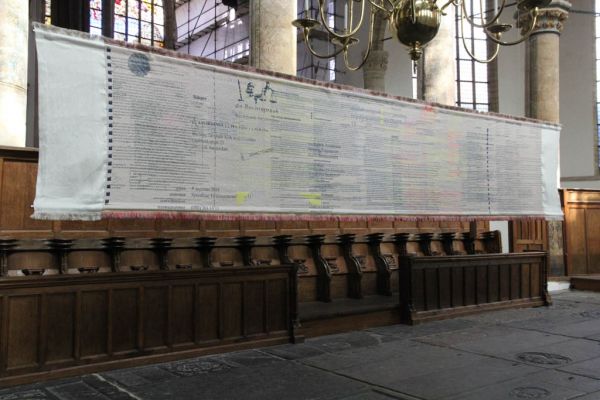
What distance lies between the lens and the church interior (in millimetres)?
4020

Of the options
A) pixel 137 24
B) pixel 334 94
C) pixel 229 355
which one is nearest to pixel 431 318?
pixel 229 355

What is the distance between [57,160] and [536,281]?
6.35 metres

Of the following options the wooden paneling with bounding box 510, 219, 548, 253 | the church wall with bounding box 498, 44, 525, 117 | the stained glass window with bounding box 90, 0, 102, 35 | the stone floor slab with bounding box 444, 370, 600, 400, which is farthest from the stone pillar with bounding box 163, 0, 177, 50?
the stone floor slab with bounding box 444, 370, 600, 400

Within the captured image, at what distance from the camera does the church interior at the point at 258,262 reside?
4020mm

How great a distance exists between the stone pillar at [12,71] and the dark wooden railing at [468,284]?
425 centimetres

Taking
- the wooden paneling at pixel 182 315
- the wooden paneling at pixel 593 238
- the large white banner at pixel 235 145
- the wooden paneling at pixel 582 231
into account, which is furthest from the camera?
the wooden paneling at pixel 593 238

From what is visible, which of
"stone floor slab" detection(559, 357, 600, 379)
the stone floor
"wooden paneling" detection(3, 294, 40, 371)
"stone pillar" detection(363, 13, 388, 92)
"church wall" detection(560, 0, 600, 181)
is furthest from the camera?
"stone pillar" detection(363, 13, 388, 92)

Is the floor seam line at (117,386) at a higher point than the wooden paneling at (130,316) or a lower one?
lower

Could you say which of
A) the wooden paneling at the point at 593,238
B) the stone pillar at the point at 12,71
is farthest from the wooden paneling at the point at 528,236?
the stone pillar at the point at 12,71

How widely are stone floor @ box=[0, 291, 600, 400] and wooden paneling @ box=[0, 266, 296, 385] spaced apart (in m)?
0.18

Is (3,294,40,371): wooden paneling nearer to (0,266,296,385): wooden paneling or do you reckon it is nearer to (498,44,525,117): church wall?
(0,266,296,385): wooden paneling
